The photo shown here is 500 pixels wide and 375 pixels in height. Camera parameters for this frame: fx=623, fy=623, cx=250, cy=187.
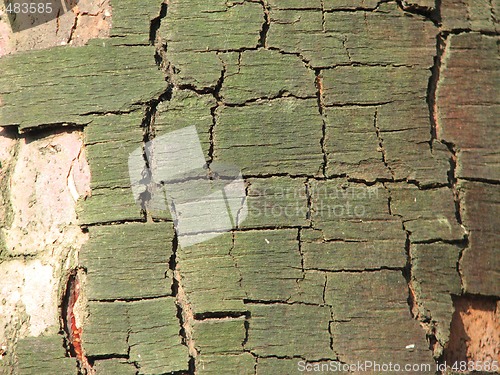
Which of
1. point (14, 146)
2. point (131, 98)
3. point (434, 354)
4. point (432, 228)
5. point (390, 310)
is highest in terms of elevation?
point (131, 98)

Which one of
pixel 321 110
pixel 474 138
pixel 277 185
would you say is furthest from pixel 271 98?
pixel 474 138

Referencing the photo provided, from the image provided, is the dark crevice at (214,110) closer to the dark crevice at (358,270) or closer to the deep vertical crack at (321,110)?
the deep vertical crack at (321,110)

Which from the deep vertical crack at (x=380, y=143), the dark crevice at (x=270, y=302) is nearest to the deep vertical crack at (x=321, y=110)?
the deep vertical crack at (x=380, y=143)

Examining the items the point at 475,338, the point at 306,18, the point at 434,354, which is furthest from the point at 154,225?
the point at 475,338

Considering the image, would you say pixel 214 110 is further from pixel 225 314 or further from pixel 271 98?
pixel 225 314

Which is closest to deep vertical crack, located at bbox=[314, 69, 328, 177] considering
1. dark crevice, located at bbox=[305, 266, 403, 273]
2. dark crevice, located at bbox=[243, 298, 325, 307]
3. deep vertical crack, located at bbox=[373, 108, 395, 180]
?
deep vertical crack, located at bbox=[373, 108, 395, 180]

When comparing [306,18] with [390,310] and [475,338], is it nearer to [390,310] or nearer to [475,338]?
[390,310]

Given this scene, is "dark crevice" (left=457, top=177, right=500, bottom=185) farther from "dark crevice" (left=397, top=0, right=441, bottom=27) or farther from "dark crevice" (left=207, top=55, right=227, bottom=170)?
"dark crevice" (left=207, top=55, right=227, bottom=170)
